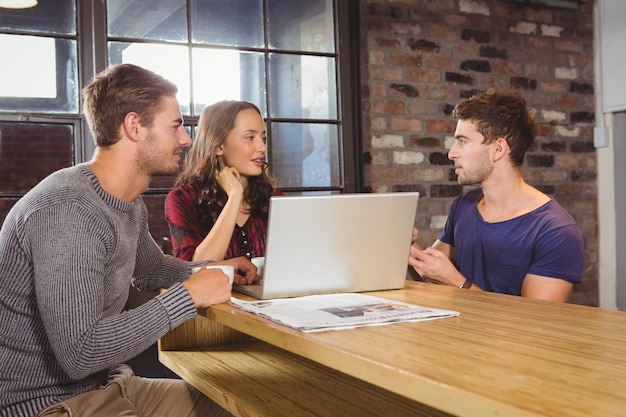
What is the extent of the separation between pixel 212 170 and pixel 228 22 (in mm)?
941

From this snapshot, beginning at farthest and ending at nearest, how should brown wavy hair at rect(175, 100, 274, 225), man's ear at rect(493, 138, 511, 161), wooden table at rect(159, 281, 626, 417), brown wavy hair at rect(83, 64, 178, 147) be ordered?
brown wavy hair at rect(175, 100, 274, 225)
man's ear at rect(493, 138, 511, 161)
brown wavy hair at rect(83, 64, 178, 147)
wooden table at rect(159, 281, 626, 417)

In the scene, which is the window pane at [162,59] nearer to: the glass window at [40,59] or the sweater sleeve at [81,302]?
the glass window at [40,59]

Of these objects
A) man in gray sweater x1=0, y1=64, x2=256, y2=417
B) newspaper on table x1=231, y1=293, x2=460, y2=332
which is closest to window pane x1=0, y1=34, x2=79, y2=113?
man in gray sweater x1=0, y1=64, x2=256, y2=417

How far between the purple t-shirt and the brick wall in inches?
37.2

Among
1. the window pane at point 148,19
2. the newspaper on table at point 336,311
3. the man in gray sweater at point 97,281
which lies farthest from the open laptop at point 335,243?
the window pane at point 148,19

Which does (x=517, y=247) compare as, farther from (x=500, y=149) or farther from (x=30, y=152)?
(x=30, y=152)

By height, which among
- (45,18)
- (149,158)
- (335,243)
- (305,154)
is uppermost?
(45,18)

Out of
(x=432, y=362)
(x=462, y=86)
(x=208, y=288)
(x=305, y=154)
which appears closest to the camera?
(x=432, y=362)

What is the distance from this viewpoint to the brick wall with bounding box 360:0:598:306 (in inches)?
133

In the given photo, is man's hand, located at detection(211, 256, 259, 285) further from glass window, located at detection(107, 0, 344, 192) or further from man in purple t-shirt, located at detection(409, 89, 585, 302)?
glass window, located at detection(107, 0, 344, 192)

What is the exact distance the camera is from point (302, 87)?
132 inches

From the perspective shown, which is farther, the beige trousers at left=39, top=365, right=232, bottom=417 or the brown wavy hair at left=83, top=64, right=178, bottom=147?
the brown wavy hair at left=83, top=64, right=178, bottom=147

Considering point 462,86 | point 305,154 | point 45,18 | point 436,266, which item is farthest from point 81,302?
point 462,86

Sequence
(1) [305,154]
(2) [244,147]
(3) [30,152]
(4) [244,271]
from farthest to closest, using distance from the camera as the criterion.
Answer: (1) [305,154] → (3) [30,152] → (2) [244,147] → (4) [244,271]
